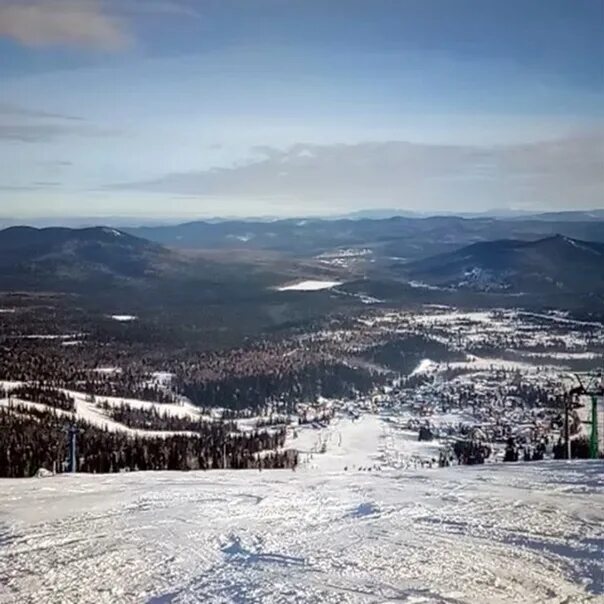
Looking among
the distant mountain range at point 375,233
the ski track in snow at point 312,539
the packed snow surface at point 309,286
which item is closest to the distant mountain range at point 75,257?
the packed snow surface at point 309,286

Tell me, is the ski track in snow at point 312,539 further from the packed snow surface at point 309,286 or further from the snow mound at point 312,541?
the packed snow surface at point 309,286

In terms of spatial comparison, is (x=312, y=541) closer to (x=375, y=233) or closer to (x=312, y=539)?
(x=312, y=539)

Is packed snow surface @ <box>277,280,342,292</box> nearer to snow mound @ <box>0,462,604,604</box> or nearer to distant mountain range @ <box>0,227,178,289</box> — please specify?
distant mountain range @ <box>0,227,178,289</box>

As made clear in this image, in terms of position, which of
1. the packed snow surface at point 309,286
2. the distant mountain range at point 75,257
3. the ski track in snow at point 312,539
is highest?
the distant mountain range at point 75,257

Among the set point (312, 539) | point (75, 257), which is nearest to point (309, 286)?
point (75, 257)

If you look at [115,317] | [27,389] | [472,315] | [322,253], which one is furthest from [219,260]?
[27,389]

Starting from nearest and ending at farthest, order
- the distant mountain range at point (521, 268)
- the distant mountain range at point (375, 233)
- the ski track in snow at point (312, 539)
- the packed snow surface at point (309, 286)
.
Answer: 1. the ski track in snow at point (312, 539)
2. the distant mountain range at point (521, 268)
3. the packed snow surface at point (309, 286)
4. the distant mountain range at point (375, 233)

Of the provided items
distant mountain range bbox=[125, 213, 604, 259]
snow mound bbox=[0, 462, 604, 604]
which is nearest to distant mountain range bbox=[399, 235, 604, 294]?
distant mountain range bbox=[125, 213, 604, 259]
